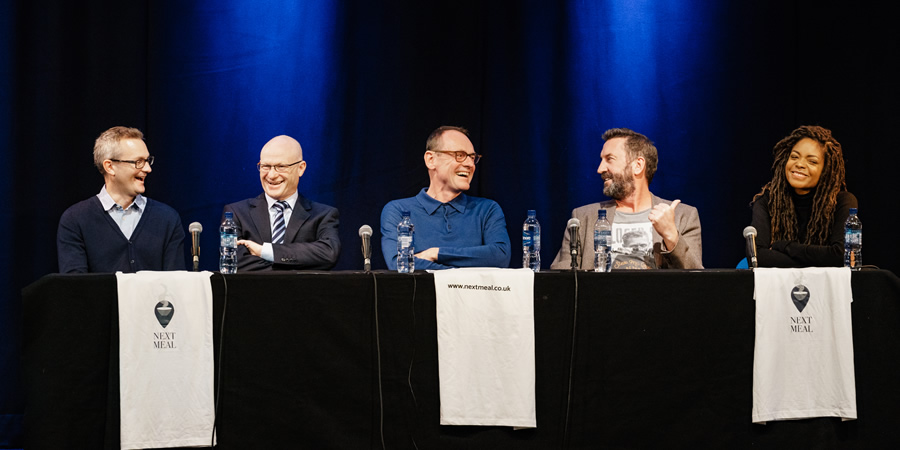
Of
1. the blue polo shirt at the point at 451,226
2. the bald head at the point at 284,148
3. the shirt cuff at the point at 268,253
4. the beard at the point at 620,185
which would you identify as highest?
the bald head at the point at 284,148

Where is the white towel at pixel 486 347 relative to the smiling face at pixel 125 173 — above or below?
below

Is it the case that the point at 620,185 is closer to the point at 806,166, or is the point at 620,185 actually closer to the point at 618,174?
the point at 618,174

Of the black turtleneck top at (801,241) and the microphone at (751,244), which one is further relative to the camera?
the black turtleneck top at (801,241)

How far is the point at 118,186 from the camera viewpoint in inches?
159

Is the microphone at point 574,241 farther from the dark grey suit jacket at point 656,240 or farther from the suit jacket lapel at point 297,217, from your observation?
the suit jacket lapel at point 297,217

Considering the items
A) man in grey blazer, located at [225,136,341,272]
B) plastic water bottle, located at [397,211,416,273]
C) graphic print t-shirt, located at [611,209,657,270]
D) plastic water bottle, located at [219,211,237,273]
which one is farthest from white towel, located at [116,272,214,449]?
graphic print t-shirt, located at [611,209,657,270]

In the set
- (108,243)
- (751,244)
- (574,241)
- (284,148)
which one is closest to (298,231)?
(284,148)

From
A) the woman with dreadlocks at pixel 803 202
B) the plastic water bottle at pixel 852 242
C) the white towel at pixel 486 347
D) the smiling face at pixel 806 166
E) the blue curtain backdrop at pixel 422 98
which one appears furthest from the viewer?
the blue curtain backdrop at pixel 422 98

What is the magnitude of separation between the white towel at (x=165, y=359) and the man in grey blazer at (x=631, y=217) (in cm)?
181

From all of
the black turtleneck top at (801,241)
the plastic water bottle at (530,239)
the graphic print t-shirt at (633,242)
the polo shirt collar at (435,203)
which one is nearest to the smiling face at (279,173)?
the polo shirt collar at (435,203)

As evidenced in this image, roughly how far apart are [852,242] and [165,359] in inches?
117

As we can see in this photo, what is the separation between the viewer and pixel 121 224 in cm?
404

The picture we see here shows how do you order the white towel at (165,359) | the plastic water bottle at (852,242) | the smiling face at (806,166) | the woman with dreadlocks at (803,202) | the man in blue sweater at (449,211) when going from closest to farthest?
the white towel at (165,359) < the plastic water bottle at (852,242) < the woman with dreadlocks at (803,202) < the smiling face at (806,166) < the man in blue sweater at (449,211)

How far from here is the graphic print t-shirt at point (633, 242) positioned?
13.1 feet
